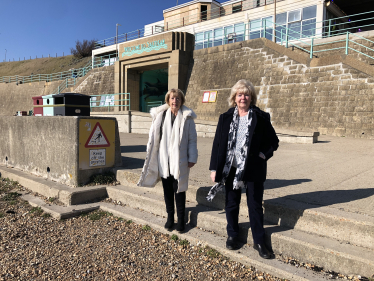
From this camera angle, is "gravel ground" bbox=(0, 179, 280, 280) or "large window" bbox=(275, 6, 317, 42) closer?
"gravel ground" bbox=(0, 179, 280, 280)

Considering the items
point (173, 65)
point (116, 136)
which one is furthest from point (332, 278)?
point (173, 65)

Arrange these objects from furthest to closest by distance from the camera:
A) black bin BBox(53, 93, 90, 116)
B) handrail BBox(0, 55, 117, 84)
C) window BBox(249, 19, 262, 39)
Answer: handrail BBox(0, 55, 117, 84) → window BBox(249, 19, 262, 39) → black bin BBox(53, 93, 90, 116)

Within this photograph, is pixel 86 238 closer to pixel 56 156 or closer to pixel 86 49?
pixel 56 156

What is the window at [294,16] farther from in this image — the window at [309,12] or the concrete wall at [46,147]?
the concrete wall at [46,147]

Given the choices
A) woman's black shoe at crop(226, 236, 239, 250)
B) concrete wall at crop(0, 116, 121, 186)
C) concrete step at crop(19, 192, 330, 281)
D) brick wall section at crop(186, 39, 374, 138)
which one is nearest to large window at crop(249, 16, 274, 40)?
brick wall section at crop(186, 39, 374, 138)

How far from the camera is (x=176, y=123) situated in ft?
11.3

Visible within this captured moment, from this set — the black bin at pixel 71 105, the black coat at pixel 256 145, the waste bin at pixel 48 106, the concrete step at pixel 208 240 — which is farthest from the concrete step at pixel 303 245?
the waste bin at pixel 48 106

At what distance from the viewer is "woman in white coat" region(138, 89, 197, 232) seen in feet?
11.2

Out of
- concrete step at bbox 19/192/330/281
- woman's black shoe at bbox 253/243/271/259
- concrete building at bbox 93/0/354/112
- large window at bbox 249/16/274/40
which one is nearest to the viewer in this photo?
concrete step at bbox 19/192/330/281

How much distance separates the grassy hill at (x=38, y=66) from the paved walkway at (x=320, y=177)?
191 feet

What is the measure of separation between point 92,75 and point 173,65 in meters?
11.0

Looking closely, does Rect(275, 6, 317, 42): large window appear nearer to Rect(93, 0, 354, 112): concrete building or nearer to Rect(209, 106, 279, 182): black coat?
Rect(93, 0, 354, 112): concrete building

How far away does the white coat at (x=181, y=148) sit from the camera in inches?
134

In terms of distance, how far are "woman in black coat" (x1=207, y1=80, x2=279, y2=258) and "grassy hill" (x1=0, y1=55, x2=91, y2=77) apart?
60.4 m
